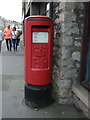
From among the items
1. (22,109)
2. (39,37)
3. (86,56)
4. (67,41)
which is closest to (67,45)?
(67,41)

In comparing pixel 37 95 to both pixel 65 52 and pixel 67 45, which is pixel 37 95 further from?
pixel 67 45

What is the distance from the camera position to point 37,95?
3162mm

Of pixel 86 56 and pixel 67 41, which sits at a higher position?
pixel 67 41

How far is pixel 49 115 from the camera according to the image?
3.00m

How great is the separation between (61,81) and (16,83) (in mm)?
1912

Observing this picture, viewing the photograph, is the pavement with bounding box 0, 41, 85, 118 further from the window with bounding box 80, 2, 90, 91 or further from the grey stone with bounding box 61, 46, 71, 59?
the grey stone with bounding box 61, 46, 71, 59

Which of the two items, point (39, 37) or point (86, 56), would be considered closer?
point (39, 37)

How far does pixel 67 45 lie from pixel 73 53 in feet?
0.73

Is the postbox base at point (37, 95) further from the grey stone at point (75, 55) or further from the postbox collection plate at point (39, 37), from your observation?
the postbox collection plate at point (39, 37)

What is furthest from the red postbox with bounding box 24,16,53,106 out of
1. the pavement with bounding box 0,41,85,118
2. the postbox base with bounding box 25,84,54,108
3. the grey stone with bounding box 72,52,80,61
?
the grey stone with bounding box 72,52,80,61

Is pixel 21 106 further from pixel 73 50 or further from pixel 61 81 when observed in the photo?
pixel 73 50

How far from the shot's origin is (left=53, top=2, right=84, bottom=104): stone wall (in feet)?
10.0

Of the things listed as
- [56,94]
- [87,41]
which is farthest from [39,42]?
[56,94]

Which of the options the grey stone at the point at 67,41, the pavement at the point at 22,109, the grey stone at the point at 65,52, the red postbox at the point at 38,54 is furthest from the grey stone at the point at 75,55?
the pavement at the point at 22,109
